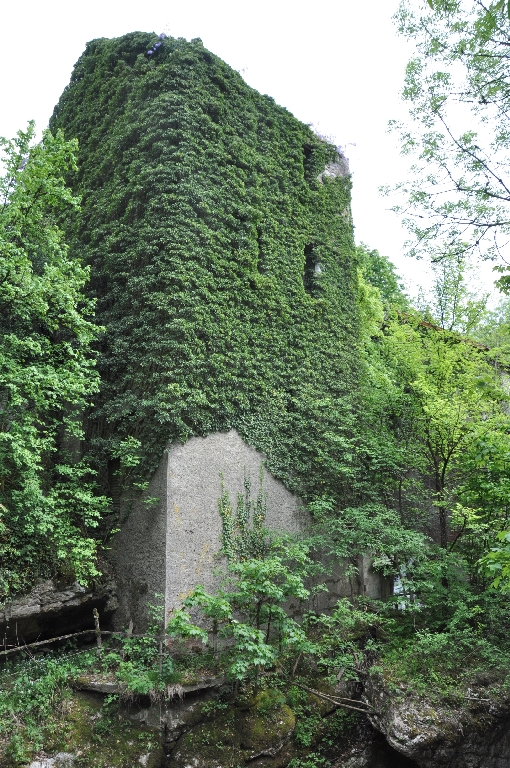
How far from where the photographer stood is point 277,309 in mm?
11844

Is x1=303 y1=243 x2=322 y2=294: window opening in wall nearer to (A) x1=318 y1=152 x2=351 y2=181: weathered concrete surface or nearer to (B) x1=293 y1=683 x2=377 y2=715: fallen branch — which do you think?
(A) x1=318 y1=152 x2=351 y2=181: weathered concrete surface

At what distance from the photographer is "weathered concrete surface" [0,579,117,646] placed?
8.32 meters

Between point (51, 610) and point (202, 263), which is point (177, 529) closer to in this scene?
point (51, 610)

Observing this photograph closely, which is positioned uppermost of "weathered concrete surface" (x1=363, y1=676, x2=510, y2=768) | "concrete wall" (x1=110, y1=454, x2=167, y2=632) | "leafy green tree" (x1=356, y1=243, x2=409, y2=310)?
"leafy green tree" (x1=356, y1=243, x2=409, y2=310)

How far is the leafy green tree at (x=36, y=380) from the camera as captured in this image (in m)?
8.25

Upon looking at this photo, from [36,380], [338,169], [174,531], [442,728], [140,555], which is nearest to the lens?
[442,728]

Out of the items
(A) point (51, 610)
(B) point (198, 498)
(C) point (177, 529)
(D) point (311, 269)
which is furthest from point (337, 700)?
(D) point (311, 269)

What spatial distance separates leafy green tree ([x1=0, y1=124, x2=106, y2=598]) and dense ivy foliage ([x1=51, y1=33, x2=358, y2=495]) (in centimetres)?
101

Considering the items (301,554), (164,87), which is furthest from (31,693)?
(164,87)

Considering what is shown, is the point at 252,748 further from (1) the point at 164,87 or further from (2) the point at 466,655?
(1) the point at 164,87

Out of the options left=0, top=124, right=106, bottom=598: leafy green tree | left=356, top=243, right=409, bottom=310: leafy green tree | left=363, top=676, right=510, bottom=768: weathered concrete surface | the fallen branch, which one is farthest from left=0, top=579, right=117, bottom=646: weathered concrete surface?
left=356, top=243, right=409, bottom=310: leafy green tree

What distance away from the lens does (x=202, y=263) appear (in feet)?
34.0

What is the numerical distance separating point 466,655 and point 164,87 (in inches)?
413

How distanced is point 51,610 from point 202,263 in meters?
5.81
